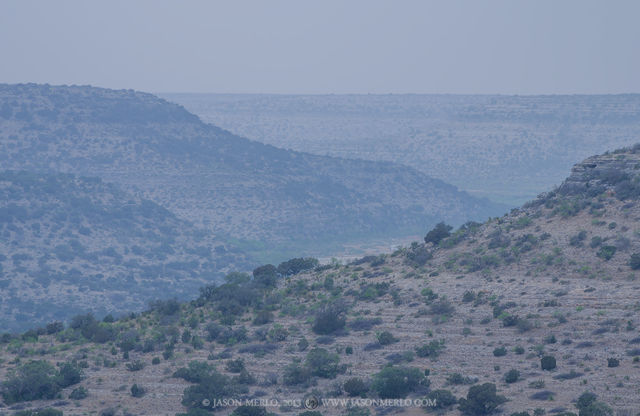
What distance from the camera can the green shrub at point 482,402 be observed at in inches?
1155

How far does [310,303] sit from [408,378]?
13.2 meters

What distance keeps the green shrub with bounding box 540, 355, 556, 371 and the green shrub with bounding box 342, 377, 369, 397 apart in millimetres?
6330

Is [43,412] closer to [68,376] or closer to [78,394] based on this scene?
[78,394]

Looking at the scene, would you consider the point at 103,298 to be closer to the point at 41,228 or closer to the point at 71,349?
the point at 41,228

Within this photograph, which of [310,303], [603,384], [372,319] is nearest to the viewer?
[603,384]

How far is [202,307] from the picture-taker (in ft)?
159

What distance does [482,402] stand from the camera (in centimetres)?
2941

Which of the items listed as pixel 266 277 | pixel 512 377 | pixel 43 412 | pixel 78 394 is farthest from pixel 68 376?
pixel 512 377

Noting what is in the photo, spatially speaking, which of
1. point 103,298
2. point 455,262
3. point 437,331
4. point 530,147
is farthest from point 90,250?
point 530,147

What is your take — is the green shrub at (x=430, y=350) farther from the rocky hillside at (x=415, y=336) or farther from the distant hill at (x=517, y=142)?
the distant hill at (x=517, y=142)

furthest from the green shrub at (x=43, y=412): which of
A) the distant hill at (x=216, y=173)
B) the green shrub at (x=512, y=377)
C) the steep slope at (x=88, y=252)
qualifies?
the distant hill at (x=216, y=173)

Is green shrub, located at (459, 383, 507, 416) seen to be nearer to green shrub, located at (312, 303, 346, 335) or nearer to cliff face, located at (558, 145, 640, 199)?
green shrub, located at (312, 303, 346, 335)

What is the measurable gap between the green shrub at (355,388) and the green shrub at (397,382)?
0.45m

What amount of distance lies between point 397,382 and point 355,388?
166 cm
